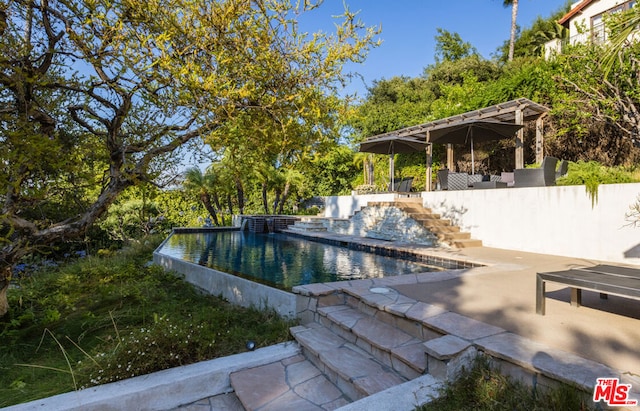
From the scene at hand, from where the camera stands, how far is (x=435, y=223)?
10.7 m

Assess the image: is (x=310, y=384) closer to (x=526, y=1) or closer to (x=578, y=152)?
(x=578, y=152)

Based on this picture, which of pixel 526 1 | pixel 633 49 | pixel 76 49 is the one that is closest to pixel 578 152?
pixel 633 49

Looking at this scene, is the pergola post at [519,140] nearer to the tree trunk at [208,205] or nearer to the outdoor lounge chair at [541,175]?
the outdoor lounge chair at [541,175]

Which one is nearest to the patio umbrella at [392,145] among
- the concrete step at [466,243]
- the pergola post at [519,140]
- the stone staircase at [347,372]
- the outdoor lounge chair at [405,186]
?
the outdoor lounge chair at [405,186]

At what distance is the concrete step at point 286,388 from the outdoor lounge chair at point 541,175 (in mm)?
8209

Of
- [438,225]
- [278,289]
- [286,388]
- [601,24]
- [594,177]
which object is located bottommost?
[286,388]

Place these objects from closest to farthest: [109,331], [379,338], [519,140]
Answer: [379,338], [109,331], [519,140]

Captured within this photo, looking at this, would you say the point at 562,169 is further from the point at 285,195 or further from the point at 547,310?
the point at 285,195

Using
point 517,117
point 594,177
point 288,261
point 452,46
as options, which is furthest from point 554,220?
point 452,46

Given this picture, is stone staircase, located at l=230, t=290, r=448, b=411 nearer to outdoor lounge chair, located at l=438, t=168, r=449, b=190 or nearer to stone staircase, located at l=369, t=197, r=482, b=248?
stone staircase, located at l=369, t=197, r=482, b=248

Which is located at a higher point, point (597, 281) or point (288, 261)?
point (597, 281)

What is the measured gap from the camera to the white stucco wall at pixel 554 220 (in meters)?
7.14

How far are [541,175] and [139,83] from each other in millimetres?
9319

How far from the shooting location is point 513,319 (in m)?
3.49
